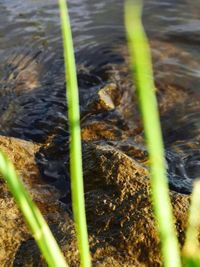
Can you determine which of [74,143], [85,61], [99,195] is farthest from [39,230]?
[85,61]

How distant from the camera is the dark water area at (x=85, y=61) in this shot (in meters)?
4.86

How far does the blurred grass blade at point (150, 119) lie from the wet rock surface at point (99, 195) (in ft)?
5.80

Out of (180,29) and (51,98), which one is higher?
(180,29)

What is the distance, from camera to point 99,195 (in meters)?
2.78

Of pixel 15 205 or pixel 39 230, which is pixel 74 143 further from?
pixel 15 205

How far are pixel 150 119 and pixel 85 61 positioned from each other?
21.8ft

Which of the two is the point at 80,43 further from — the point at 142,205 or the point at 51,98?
the point at 142,205

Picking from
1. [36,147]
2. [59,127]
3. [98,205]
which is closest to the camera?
[98,205]

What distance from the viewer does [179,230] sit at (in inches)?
94.3

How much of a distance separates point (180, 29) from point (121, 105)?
249 centimetres

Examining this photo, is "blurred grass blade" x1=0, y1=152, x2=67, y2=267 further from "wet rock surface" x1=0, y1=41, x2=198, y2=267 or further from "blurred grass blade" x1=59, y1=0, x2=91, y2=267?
"wet rock surface" x1=0, y1=41, x2=198, y2=267

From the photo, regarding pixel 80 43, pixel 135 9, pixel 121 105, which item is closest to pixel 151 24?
pixel 80 43

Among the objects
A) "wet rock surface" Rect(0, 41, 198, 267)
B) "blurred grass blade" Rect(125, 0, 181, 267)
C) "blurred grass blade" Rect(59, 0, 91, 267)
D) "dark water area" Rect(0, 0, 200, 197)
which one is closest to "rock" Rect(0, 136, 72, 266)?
"wet rock surface" Rect(0, 41, 198, 267)

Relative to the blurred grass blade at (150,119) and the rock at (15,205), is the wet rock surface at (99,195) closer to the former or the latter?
the rock at (15,205)
